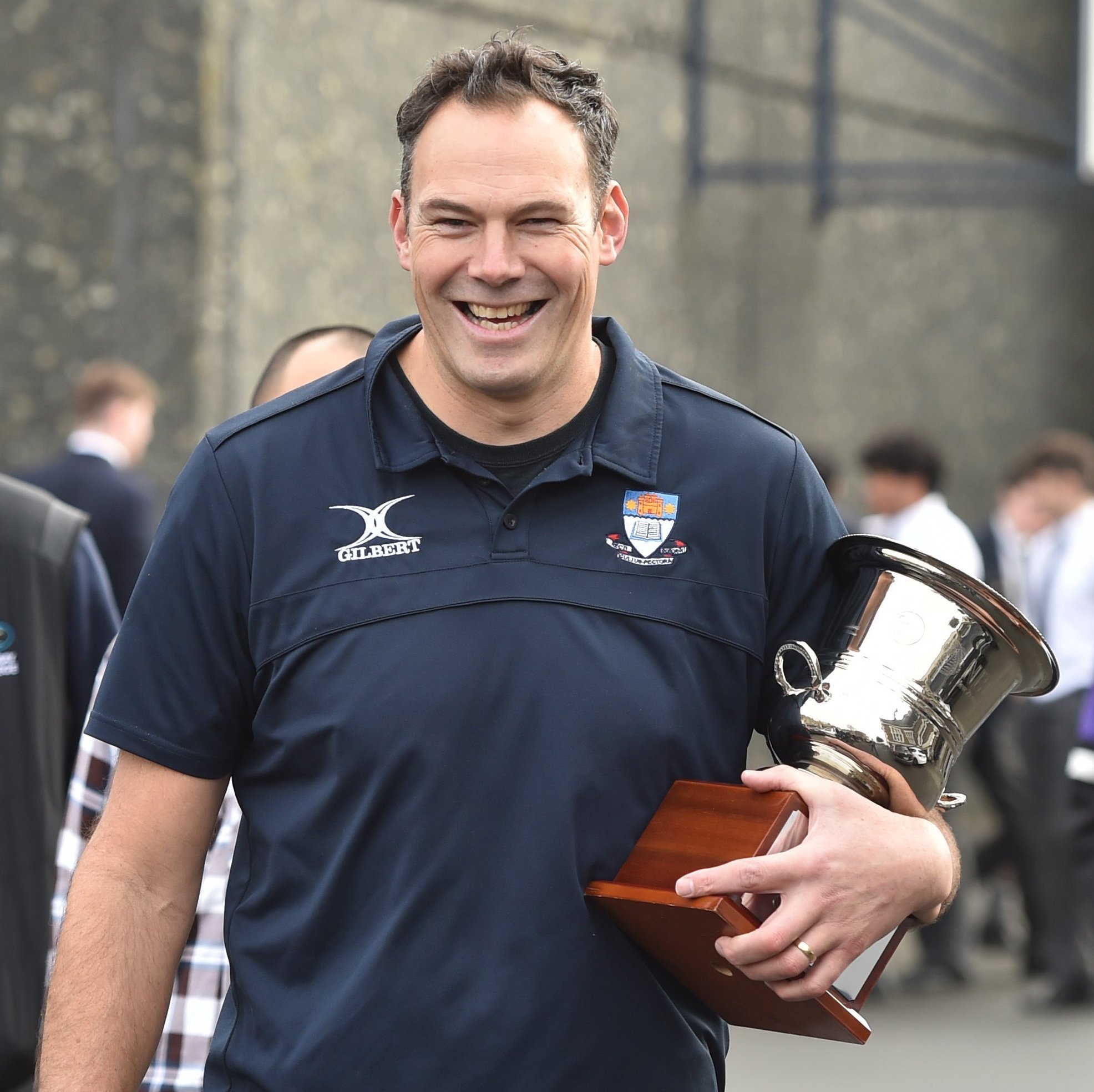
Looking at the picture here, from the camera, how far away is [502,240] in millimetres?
2307

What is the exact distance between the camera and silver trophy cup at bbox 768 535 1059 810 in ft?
7.75

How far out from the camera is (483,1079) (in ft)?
7.21

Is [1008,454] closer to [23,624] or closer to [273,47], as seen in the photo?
[273,47]

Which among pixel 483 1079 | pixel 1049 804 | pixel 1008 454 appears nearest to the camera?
pixel 483 1079

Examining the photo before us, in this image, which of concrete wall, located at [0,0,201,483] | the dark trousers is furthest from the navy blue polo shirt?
the dark trousers

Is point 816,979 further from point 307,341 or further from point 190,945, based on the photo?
point 307,341

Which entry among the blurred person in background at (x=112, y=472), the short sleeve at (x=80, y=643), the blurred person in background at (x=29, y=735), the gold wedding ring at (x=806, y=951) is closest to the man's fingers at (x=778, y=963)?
the gold wedding ring at (x=806, y=951)

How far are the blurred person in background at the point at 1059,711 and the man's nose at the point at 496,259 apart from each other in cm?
580

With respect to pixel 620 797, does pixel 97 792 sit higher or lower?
lower

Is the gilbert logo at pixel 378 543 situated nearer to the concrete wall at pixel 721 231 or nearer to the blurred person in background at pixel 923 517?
the concrete wall at pixel 721 231

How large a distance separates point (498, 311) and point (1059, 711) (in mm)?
6119

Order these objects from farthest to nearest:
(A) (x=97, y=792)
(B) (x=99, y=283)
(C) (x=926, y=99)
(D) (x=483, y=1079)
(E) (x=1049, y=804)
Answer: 1. (C) (x=926, y=99)
2. (E) (x=1049, y=804)
3. (B) (x=99, y=283)
4. (A) (x=97, y=792)
5. (D) (x=483, y=1079)

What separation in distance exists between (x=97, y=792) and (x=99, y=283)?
4818 mm

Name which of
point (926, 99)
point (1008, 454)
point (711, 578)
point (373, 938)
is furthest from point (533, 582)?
point (1008, 454)
